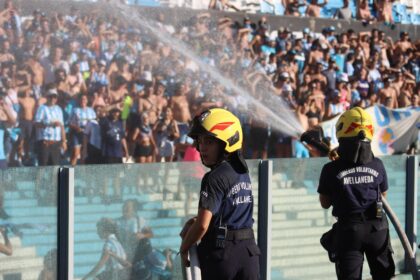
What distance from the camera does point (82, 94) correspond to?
1288cm

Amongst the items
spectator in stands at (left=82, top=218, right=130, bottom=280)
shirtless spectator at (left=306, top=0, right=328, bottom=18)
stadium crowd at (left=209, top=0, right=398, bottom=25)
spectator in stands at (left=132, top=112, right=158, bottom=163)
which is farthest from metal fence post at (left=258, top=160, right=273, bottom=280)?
shirtless spectator at (left=306, top=0, right=328, bottom=18)

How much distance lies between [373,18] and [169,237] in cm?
Answer: 1475

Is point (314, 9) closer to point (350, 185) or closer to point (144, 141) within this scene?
point (144, 141)

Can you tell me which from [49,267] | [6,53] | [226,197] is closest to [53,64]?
[6,53]

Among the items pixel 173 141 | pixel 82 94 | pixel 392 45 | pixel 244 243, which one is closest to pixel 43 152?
pixel 82 94

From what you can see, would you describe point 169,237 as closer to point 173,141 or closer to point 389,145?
point 173,141

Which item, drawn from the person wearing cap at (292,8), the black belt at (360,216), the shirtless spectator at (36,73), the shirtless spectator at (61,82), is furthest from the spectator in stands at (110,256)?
the person wearing cap at (292,8)

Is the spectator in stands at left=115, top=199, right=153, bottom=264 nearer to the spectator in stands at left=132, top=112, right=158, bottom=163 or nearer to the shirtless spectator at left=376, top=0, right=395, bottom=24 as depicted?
the spectator in stands at left=132, top=112, right=158, bottom=163

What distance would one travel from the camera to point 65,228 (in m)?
6.71

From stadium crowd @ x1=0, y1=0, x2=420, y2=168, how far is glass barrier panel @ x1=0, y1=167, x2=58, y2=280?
196 inches

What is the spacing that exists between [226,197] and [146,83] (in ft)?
28.7

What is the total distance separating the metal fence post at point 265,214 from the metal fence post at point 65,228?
6.09 ft

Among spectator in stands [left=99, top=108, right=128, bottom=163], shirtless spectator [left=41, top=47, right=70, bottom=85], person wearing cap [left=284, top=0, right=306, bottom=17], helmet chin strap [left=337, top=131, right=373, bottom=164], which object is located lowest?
helmet chin strap [left=337, top=131, right=373, bottom=164]

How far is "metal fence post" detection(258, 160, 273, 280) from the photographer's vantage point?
789 cm
